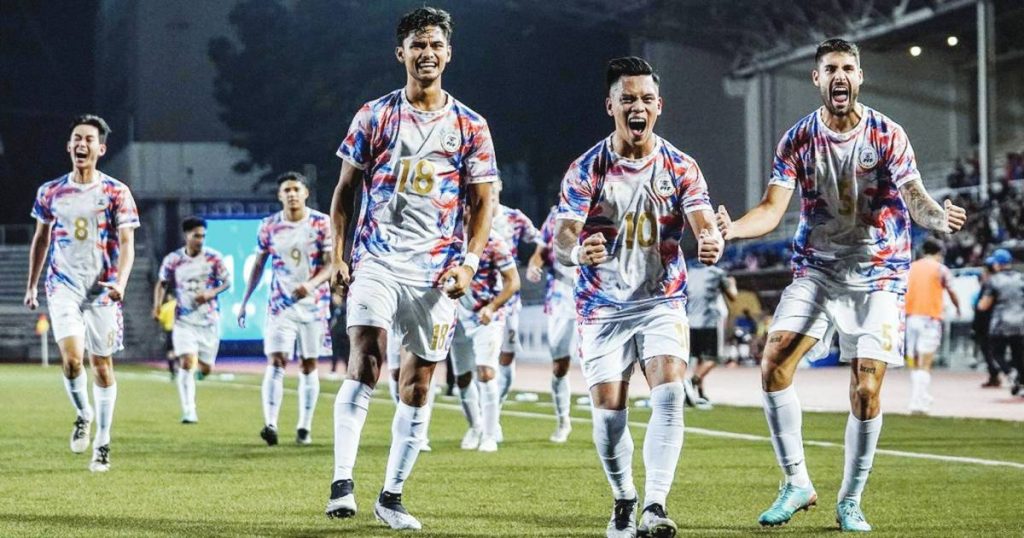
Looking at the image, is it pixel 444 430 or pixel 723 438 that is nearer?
pixel 723 438

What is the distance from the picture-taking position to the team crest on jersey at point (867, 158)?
7.98m

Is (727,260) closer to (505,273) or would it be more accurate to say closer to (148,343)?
(148,343)

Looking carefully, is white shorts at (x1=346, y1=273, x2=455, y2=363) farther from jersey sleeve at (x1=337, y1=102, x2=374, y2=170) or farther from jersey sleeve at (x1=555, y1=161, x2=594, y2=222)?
jersey sleeve at (x1=555, y1=161, x2=594, y2=222)

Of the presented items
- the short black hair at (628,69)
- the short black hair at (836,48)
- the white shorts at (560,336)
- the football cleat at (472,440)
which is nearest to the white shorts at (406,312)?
the short black hair at (628,69)

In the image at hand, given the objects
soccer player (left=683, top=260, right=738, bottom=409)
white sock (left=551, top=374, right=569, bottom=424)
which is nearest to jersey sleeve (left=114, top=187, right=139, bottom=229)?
white sock (left=551, top=374, right=569, bottom=424)

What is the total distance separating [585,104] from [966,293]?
22.4 metres

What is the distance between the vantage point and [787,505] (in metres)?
8.09

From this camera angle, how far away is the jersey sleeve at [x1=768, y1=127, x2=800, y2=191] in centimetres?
815

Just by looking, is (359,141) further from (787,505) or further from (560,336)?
(560,336)

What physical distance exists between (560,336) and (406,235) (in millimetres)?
7886

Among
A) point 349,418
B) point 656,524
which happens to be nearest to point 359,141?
point 349,418

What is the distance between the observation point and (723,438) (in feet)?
50.3

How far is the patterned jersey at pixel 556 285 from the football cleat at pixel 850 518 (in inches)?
313

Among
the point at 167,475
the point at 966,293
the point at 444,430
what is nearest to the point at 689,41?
the point at 966,293
